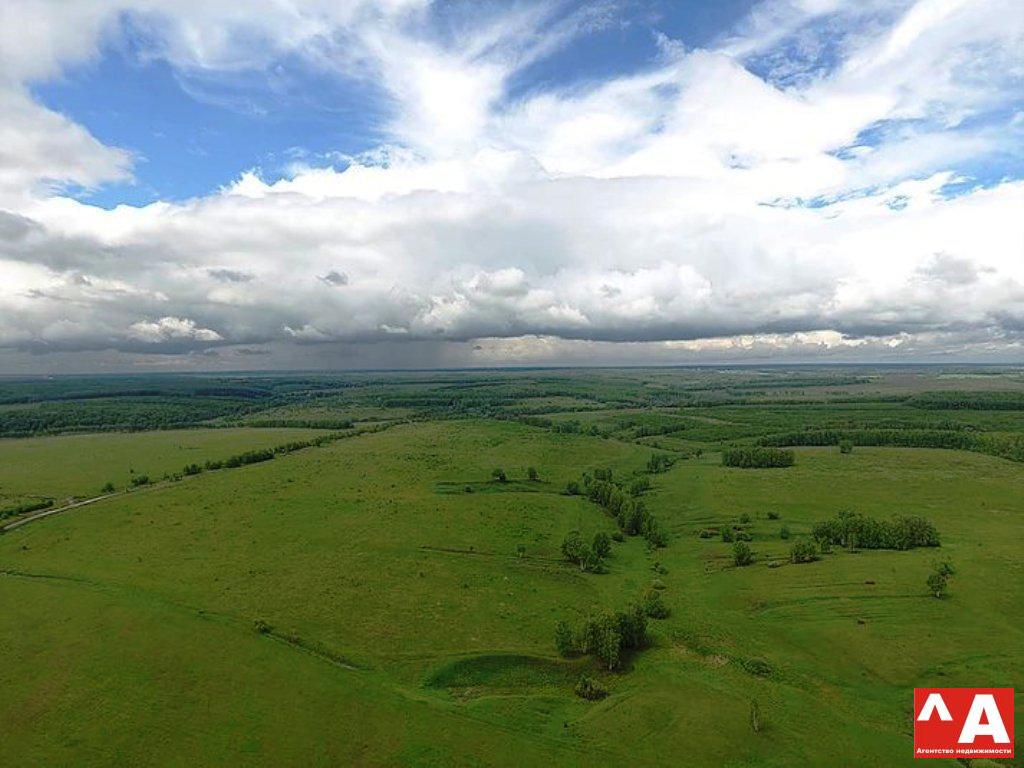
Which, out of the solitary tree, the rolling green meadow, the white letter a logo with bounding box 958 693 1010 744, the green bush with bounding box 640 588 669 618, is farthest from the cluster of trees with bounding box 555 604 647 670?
the solitary tree

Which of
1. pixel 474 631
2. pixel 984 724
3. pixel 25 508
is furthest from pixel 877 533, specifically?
pixel 25 508

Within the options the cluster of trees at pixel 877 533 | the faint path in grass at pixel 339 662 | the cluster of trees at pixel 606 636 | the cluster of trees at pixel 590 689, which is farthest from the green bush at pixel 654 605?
the cluster of trees at pixel 877 533

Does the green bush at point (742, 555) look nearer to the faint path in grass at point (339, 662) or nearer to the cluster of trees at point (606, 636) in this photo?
the cluster of trees at point (606, 636)

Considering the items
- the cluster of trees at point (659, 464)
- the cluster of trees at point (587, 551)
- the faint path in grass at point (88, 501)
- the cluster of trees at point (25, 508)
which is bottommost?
the cluster of trees at point (659, 464)

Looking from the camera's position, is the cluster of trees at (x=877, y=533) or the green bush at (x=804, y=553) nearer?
the green bush at (x=804, y=553)

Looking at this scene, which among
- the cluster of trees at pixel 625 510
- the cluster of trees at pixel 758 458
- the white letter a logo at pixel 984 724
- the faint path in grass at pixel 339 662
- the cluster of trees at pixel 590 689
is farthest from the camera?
the cluster of trees at pixel 758 458

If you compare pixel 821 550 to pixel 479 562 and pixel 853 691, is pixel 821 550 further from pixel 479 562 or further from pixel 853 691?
pixel 479 562

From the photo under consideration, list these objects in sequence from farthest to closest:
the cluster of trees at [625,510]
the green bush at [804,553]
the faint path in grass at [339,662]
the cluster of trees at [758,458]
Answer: the cluster of trees at [758,458] → the cluster of trees at [625,510] → the green bush at [804,553] → the faint path in grass at [339,662]
